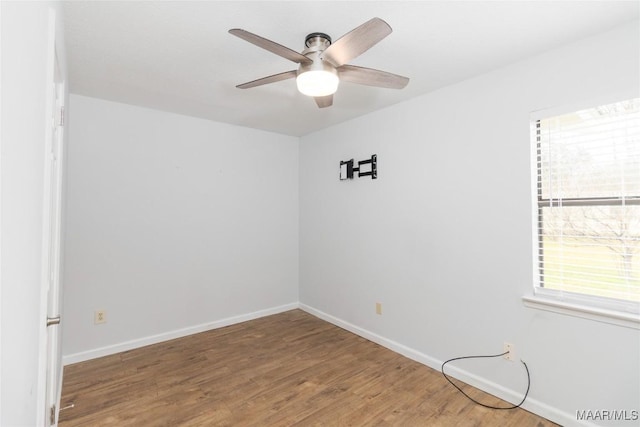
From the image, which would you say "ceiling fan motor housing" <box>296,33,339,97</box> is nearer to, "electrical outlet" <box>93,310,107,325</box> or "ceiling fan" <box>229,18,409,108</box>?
"ceiling fan" <box>229,18,409,108</box>

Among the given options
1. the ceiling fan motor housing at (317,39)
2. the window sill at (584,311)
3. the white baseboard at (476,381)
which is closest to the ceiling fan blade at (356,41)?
the ceiling fan motor housing at (317,39)

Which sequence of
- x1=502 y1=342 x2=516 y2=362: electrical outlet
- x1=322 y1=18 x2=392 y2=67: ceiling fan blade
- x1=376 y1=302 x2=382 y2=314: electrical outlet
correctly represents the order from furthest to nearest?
x1=376 y1=302 x2=382 y2=314: electrical outlet < x1=502 y1=342 x2=516 y2=362: electrical outlet < x1=322 y1=18 x2=392 y2=67: ceiling fan blade

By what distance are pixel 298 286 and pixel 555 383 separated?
3.00 meters

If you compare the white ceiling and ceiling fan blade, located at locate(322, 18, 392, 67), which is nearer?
ceiling fan blade, located at locate(322, 18, 392, 67)

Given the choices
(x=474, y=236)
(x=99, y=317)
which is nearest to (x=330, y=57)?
(x=474, y=236)

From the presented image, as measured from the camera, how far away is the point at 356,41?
1.50 m

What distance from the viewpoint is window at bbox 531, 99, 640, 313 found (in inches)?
71.1

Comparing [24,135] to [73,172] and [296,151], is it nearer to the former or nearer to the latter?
[73,172]

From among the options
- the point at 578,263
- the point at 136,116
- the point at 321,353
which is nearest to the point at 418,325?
the point at 321,353

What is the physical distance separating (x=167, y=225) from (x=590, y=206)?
3.63 m

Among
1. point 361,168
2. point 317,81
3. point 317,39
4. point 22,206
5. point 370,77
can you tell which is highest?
point 317,39

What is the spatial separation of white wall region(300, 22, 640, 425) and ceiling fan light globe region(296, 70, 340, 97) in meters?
1.41

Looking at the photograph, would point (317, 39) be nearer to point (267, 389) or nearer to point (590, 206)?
point (590, 206)

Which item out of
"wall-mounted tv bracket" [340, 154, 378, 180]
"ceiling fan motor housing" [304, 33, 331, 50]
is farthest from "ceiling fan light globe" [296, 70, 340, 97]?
"wall-mounted tv bracket" [340, 154, 378, 180]
